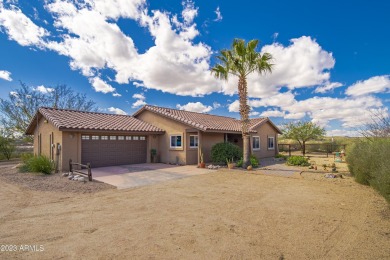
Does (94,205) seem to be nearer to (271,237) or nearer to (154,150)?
(271,237)

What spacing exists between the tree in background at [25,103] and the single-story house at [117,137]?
24.0 feet

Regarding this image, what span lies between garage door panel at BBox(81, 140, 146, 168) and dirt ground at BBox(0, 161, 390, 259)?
20.0 ft

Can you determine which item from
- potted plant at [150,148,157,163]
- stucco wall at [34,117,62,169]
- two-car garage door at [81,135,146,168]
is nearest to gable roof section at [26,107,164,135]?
stucco wall at [34,117,62,169]

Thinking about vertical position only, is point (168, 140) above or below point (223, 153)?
above

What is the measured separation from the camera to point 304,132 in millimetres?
27234

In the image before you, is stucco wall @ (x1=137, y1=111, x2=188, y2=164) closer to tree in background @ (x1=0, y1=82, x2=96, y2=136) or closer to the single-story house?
the single-story house

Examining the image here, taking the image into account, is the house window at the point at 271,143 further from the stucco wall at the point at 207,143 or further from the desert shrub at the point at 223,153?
the desert shrub at the point at 223,153

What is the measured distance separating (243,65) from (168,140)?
322 inches

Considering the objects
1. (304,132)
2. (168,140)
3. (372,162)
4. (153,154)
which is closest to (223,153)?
(168,140)

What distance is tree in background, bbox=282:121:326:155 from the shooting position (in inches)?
1067

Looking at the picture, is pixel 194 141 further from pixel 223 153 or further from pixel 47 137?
pixel 47 137

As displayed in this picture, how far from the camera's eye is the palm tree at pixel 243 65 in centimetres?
1388

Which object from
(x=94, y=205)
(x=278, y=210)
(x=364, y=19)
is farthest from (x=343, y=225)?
(x=364, y=19)

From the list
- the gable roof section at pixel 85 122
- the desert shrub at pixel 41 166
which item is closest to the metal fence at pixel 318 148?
the gable roof section at pixel 85 122
